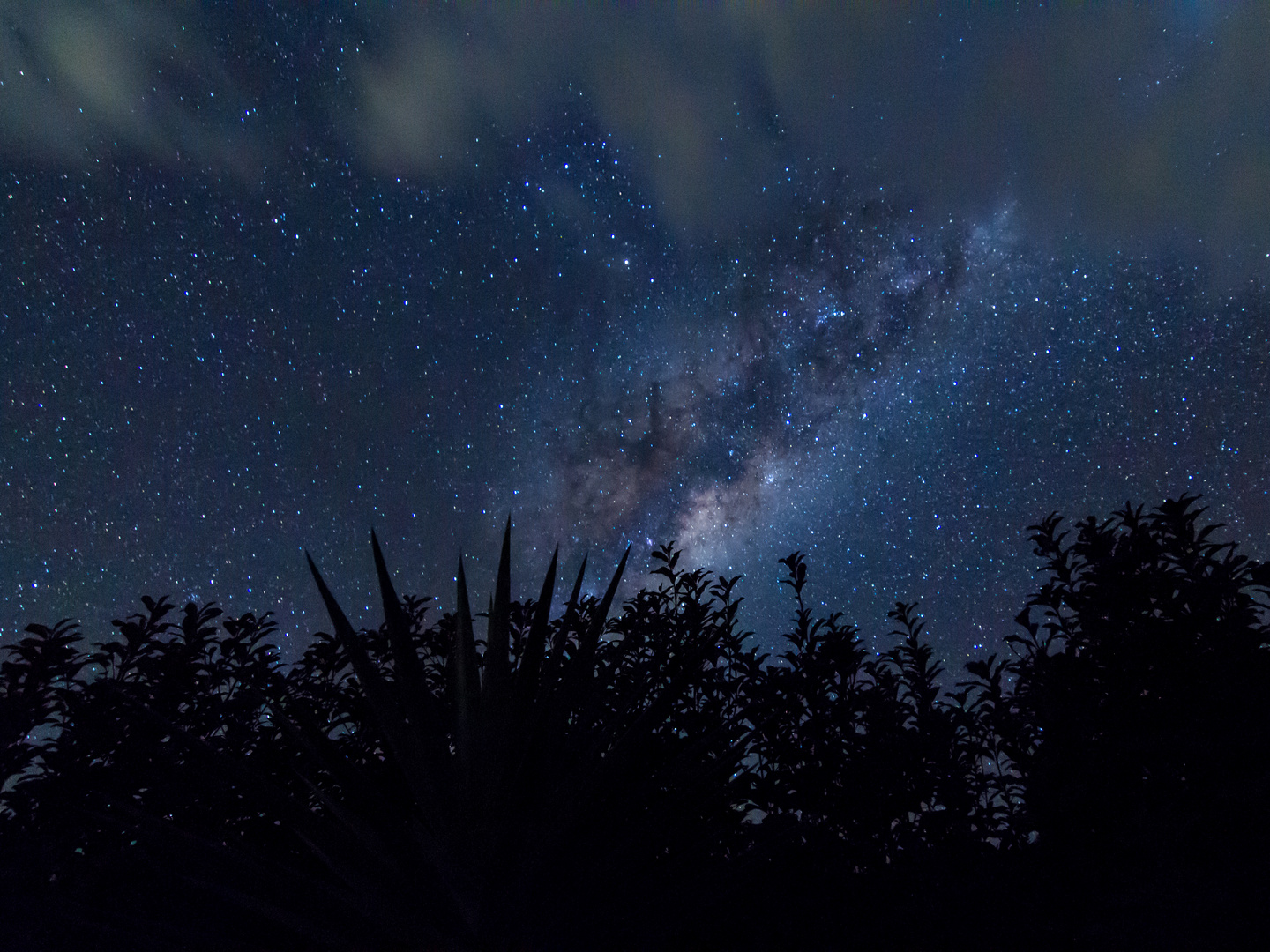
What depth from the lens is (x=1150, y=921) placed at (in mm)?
5027

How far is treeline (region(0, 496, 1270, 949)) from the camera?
11.2 ft

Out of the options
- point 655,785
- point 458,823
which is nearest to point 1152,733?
point 655,785

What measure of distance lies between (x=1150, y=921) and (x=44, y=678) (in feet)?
37.8

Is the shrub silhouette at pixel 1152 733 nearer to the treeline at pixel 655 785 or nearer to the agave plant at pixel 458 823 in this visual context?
the treeline at pixel 655 785

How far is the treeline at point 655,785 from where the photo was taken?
340 centimetres

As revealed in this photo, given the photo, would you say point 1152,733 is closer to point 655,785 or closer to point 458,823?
point 655,785

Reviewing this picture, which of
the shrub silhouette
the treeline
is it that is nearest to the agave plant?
the treeline

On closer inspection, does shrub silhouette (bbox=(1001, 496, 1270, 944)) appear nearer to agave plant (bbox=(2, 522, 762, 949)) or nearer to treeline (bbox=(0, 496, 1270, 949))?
treeline (bbox=(0, 496, 1270, 949))

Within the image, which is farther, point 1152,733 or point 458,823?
point 1152,733

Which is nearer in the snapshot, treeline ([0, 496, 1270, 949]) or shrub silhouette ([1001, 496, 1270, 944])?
treeline ([0, 496, 1270, 949])

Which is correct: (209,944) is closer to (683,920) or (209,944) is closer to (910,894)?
(683,920)

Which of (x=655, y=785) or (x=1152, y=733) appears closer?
(x=655, y=785)

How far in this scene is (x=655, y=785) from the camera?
417cm

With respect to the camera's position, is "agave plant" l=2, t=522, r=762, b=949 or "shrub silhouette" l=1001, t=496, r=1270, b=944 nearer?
"agave plant" l=2, t=522, r=762, b=949
